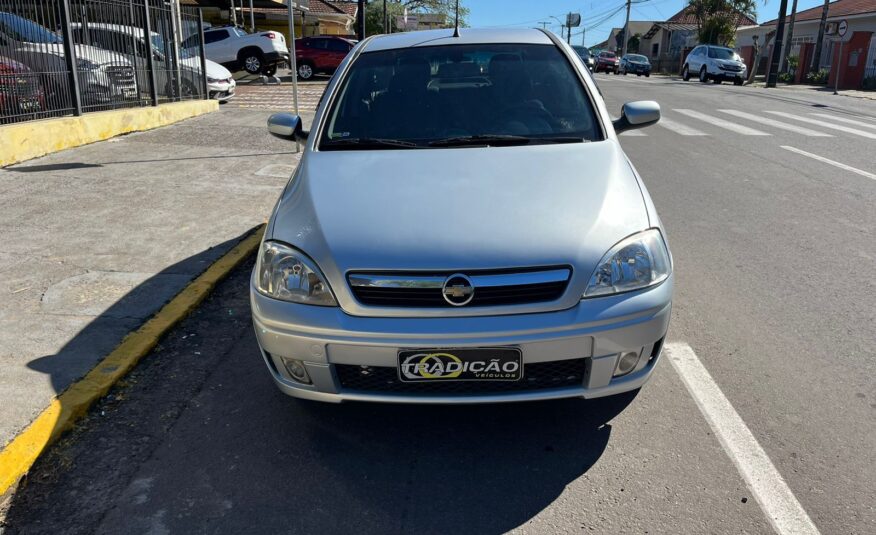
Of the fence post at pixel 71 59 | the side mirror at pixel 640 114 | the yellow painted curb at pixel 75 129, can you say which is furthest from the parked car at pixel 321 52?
the side mirror at pixel 640 114

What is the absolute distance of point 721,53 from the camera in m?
31.5

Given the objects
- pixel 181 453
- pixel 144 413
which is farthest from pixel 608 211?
pixel 144 413

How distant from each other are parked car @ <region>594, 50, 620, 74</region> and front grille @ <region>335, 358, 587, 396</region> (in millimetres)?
49722

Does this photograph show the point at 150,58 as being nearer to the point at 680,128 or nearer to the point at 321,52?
the point at 680,128

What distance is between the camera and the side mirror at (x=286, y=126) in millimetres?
4426

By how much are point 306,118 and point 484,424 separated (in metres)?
11.6

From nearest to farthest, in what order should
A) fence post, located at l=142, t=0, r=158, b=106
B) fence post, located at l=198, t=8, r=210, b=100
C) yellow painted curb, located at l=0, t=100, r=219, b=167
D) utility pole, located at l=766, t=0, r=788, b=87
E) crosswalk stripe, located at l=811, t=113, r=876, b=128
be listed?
yellow painted curb, located at l=0, t=100, r=219, b=167 < fence post, located at l=142, t=0, r=158, b=106 < fence post, located at l=198, t=8, r=210, b=100 < crosswalk stripe, located at l=811, t=113, r=876, b=128 < utility pole, located at l=766, t=0, r=788, b=87

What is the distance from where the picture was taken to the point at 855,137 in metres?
12.4

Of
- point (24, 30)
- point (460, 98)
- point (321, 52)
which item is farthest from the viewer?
point (321, 52)

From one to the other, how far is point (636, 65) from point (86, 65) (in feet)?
132

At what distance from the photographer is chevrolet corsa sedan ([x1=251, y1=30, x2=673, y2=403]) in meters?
2.70

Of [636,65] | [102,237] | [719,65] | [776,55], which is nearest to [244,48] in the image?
[102,237]

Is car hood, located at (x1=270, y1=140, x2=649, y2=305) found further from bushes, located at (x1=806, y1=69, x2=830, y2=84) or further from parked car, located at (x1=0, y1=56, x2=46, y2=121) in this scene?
bushes, located at (x1=806, y1=69, x2=830, y2=84)

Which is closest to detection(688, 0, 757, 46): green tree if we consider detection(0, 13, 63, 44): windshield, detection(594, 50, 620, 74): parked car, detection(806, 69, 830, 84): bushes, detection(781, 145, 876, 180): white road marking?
detection(594, 50, 620, 74): parked car
